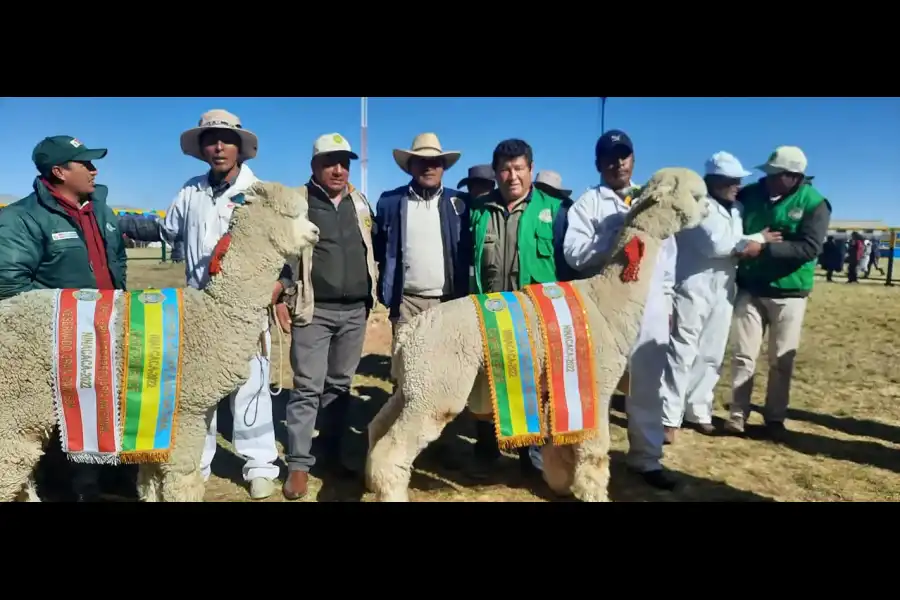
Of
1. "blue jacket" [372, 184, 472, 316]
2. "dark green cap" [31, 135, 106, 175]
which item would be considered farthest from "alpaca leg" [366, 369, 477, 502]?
"dark green cap" [31, 135, 106, 175]

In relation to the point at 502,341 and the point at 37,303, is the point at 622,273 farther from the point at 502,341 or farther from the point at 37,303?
the point at 37,303

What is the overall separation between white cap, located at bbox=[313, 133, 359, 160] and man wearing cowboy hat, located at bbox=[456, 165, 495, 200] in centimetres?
212

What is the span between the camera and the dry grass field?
11.3 ft

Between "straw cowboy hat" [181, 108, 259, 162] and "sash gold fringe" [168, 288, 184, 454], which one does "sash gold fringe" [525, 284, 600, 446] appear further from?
"straw cowboy hat" [181, 108, 259, 162]

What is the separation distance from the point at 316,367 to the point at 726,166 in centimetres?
343

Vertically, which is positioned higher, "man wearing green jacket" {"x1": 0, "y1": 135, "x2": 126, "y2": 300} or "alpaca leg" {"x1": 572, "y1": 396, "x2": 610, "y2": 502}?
"man wearing green jacket" {"x1": 0, "y1": 135, "x2": 126, "y2": 300}

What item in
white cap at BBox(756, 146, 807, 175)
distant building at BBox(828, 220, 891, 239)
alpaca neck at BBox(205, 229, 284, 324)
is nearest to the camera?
alpaca neck at BBox(205, 229, 284, 324)

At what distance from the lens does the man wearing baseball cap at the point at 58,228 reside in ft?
8.55

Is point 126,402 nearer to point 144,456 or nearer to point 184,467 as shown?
point 144,456

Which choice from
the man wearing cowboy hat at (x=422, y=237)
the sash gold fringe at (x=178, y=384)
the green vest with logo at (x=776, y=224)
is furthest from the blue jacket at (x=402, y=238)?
the green vest with logo at (x=776, y=224)

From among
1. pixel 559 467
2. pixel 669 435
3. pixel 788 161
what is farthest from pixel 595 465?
pixel 788 161

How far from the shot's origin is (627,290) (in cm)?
293
